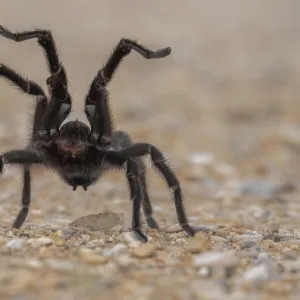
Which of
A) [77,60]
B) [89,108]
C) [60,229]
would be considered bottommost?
[60,229]

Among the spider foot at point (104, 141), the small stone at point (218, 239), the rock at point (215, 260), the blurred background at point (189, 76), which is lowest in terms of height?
the rock at point (215, 260)

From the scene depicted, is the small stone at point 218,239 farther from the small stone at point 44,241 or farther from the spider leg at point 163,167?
the small stone at point 44,241

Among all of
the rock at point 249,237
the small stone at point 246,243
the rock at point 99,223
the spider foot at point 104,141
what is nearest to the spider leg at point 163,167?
the spider foot at point 104,141

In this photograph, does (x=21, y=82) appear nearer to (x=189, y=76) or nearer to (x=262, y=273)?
(x=262, y=273)

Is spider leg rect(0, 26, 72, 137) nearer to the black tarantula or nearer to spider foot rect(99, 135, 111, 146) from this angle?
the black tarantula

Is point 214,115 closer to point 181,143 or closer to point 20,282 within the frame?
point 181,143

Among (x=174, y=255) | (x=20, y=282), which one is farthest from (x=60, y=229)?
(x=20, y=282)

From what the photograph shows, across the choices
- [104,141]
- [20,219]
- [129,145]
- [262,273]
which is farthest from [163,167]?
[262,273]
